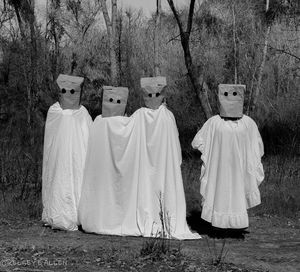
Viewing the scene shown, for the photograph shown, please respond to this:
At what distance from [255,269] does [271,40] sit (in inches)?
748

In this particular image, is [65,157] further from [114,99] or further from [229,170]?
[229,170]

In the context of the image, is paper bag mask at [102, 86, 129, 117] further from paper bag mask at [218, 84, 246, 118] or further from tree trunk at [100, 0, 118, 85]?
tree trunk at [100, 0, 118, 85]

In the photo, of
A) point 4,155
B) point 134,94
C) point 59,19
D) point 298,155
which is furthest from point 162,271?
point 59,19

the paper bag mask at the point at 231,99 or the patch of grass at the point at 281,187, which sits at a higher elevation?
the paper bag mask at the point at 231,99

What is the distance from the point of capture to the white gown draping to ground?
8.06m

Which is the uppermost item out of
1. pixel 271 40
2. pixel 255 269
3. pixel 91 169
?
pixel 271 40

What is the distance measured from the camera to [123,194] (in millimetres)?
8211

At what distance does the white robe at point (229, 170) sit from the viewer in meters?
7.82

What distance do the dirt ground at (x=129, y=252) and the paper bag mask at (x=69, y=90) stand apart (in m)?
1.80

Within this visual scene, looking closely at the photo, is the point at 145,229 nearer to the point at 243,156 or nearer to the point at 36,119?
the point at 243,156

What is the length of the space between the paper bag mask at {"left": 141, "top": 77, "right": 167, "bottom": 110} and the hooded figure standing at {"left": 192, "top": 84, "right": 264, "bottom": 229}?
2.44 ft

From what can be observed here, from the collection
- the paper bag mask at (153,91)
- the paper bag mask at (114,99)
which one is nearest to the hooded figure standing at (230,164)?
the paper bag mask at (153,91)

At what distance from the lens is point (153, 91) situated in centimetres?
813

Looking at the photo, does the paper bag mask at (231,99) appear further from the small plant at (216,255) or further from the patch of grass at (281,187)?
the patch of grass at (281,187)
